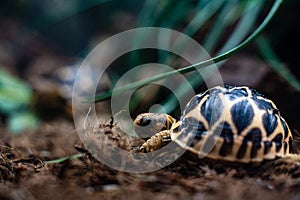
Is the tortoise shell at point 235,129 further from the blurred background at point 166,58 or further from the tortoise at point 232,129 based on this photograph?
the blurred background at point 166,58

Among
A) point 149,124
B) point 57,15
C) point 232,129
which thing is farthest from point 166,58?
point 57,15

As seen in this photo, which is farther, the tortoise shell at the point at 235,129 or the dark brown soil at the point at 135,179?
the tortoise shell at the point at 235,129

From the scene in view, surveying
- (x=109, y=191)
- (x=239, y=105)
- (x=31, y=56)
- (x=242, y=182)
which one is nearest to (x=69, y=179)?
(x=109, y=191)

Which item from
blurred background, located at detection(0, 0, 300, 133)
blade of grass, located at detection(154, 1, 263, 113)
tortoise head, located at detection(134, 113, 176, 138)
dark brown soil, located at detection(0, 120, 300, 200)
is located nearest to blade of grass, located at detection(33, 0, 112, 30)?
blurred background, located at detection(0, 0, 300, 133)

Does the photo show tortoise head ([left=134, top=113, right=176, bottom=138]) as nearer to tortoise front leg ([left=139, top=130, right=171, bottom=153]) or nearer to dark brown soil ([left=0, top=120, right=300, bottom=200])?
tortoise front leg ([left=139, top=130, right=171, bottom=153])

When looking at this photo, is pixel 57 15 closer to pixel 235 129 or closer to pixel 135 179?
pixel 235 129

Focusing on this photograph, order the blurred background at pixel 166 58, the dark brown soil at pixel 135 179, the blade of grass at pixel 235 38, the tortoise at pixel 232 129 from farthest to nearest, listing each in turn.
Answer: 1. the blurred background at pixel 166 58
2. the blade of grass at pixel 235 38
3. the tortoise at pixel 232 129
4. the dark brown soil at pixel 135 179

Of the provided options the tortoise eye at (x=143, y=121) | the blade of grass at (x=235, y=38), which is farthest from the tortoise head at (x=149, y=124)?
the blade of grass at (x=235, y=38)
